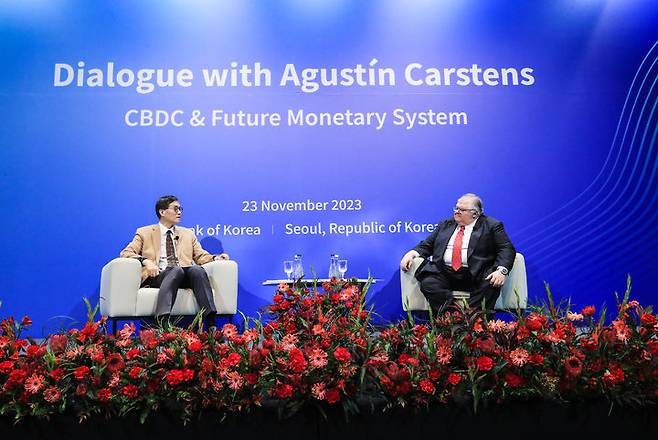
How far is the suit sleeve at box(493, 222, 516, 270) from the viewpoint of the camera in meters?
3.73

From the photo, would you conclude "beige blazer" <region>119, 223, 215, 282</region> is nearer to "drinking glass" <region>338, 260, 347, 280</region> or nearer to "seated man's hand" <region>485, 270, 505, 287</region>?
"drinking glass" <region>338, 260, 347, 280</region>

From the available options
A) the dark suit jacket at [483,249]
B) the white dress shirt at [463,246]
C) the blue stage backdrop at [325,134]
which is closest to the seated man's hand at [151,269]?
the blue stage backdrop at [325,134]

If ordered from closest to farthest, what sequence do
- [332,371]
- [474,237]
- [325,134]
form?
[332,371]
[474,237]
[325,134]

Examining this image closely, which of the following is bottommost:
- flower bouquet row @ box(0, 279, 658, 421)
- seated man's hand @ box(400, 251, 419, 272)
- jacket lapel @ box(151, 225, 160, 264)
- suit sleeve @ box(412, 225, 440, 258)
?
flower bouquet row @ box(0, 279, 658, 421)

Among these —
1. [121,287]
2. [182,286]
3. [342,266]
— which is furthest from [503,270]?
[121,287]

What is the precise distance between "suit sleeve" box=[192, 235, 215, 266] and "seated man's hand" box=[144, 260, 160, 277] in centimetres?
36

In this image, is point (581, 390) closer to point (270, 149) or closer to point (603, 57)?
point (270, 149)

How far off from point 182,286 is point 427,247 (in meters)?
1.61

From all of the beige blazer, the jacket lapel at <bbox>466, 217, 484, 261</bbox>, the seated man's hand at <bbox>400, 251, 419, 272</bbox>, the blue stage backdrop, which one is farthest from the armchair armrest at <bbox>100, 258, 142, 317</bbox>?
the jacket lapel at <bbox>466, 217, 484, 261</bbox>

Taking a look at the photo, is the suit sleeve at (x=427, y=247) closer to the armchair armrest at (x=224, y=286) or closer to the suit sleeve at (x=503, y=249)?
the suit sleeve at (x=503, y=249)

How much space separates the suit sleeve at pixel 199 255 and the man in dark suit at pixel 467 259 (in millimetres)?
1294

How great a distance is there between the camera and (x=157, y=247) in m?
4.06

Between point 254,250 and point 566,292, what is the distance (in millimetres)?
2302

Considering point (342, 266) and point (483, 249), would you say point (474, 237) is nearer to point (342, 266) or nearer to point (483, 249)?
point (483, 249)
